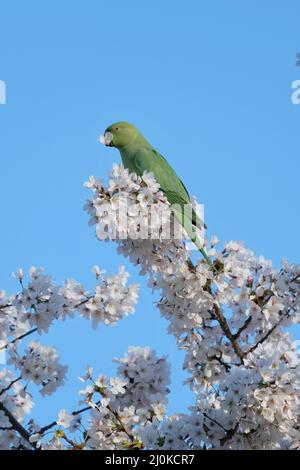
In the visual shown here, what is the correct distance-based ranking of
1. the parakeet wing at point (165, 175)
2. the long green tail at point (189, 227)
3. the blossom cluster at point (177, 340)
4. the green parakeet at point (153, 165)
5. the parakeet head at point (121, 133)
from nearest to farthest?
the blossom cluster at point (177, 340), the long green tail at point (189, 227), the green parakeet at point (153, 165), the parakeet wing at point (165, 175), the parakeet head at point (121, 133)

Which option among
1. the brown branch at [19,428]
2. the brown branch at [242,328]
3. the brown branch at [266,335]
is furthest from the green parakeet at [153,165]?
the brown branch at [19,428]

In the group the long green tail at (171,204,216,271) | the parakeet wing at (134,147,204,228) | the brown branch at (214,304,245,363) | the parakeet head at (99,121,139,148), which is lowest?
the brown branch at (214,304,245,363)

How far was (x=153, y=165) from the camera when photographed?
27.5 feet

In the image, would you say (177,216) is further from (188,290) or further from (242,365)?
(242,365)

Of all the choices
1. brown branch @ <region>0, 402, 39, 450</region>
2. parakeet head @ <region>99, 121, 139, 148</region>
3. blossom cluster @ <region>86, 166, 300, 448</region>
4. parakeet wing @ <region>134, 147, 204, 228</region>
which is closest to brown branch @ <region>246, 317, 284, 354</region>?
blossom cluster @ <region>86, 166, 300, 448</region>

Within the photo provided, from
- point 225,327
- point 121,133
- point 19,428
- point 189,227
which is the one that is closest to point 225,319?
point 225,327

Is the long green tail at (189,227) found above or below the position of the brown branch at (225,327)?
above

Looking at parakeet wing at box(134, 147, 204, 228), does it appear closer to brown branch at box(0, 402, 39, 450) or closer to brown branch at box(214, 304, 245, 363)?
brown branch at box(214, 304, 245, 363)

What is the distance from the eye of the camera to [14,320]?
680 cm

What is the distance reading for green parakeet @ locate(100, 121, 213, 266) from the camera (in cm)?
708

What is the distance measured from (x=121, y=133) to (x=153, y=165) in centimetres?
101

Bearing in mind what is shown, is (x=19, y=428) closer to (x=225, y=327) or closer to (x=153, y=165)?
(x=225, y=327)

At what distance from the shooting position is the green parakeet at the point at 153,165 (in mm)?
7078

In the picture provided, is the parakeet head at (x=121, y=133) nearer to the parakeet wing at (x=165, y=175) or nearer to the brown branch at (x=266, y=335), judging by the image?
the parakeet wing at (x=165, y=175)
